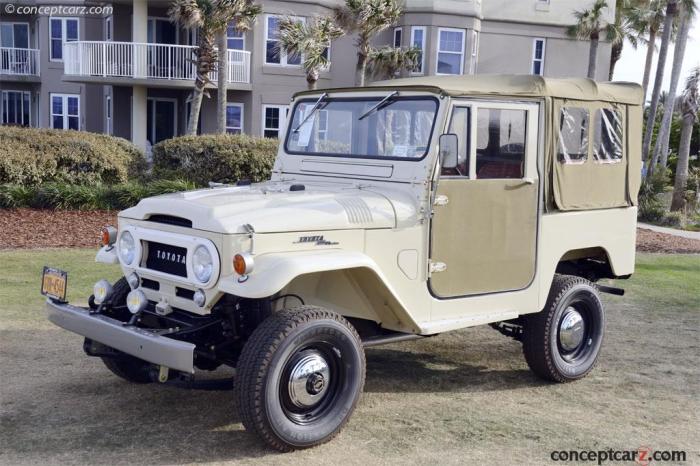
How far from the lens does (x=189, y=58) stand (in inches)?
919

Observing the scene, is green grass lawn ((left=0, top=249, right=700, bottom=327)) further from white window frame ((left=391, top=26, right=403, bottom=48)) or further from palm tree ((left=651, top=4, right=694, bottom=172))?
white window frame ((left=391, top=26, right=403, bottom=48))

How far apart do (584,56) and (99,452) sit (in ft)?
87.1

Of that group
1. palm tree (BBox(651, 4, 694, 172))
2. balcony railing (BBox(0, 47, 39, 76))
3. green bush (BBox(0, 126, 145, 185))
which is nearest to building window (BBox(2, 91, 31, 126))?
balcony railing (BBox(0, 47, 39, 76))

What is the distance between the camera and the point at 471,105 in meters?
5.43

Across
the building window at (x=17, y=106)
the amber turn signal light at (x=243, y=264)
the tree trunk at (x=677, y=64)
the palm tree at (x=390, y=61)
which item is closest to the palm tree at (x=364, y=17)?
the palm tree at (x=390, y=61)

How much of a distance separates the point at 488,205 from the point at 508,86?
896 millimetres

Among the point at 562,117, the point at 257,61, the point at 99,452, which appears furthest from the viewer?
the point at 257,61

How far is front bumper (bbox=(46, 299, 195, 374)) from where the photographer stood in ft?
14.3

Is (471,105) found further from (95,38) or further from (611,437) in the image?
(95,38)

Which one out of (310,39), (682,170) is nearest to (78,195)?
(310,39)

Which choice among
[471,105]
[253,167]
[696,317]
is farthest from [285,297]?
[253,167]

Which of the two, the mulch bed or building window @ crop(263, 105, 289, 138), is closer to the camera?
the mulch bed

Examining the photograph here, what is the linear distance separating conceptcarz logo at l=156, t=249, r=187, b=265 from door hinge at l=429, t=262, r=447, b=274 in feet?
5.36

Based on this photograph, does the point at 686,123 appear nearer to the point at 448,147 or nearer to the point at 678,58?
the point at 678,58
